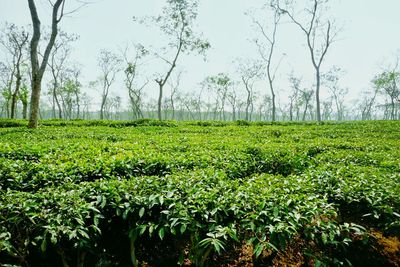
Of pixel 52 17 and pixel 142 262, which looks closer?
pixel 142 262

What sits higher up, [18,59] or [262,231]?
[18,59]

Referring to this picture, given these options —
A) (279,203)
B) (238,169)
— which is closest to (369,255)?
(279,203)

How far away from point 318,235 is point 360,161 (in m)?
4.02

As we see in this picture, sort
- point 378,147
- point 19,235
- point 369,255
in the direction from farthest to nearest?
1. point 378,147
2. point 369,255
3. point 19,235

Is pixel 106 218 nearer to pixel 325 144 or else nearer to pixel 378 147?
pixel 325 144

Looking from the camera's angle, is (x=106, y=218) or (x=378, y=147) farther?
(x=378, y=147)

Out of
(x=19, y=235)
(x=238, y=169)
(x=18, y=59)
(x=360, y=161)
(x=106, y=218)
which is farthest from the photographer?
(x=18, y=59)

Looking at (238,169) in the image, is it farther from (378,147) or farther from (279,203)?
(378,147)

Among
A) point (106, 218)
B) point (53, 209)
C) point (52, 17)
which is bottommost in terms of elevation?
point (106, 218)

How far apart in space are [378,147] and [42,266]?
8.50 m

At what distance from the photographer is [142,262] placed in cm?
335

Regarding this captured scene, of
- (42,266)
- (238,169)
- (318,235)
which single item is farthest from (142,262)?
(238,169)

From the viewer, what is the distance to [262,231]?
255 centimetres

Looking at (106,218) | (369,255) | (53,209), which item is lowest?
(369,255)
